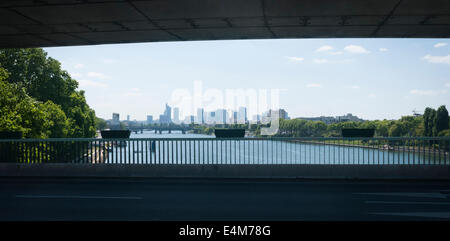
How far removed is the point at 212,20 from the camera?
32.6 feet

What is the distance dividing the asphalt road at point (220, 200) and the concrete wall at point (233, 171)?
0.33 metres

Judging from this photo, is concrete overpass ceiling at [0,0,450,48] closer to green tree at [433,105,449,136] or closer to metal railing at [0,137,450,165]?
metal railing at [0,137,450,165]

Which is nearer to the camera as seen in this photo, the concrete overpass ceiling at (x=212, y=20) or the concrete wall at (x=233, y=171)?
the concrete overpass ceiling at (x=212, y=20)

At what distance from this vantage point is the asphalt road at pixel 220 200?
23.3 ft

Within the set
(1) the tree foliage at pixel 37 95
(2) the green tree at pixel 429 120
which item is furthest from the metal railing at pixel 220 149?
(2) the green tree at pixel 429 120

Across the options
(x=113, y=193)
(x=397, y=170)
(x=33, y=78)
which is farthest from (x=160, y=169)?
(x=33, y=78)

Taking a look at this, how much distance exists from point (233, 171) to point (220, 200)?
10.4 ft

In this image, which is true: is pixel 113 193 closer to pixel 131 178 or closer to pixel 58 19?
pixel 131 178

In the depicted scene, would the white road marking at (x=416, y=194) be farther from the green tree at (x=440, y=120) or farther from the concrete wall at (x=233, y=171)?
the green tree at (x=440, y=120)

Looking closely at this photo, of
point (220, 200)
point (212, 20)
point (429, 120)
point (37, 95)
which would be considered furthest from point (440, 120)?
point (220, 200)

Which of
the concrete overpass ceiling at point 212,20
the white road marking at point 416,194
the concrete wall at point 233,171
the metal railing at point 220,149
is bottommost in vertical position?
the white road marking at point 416,194

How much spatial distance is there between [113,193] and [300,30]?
8.19m
